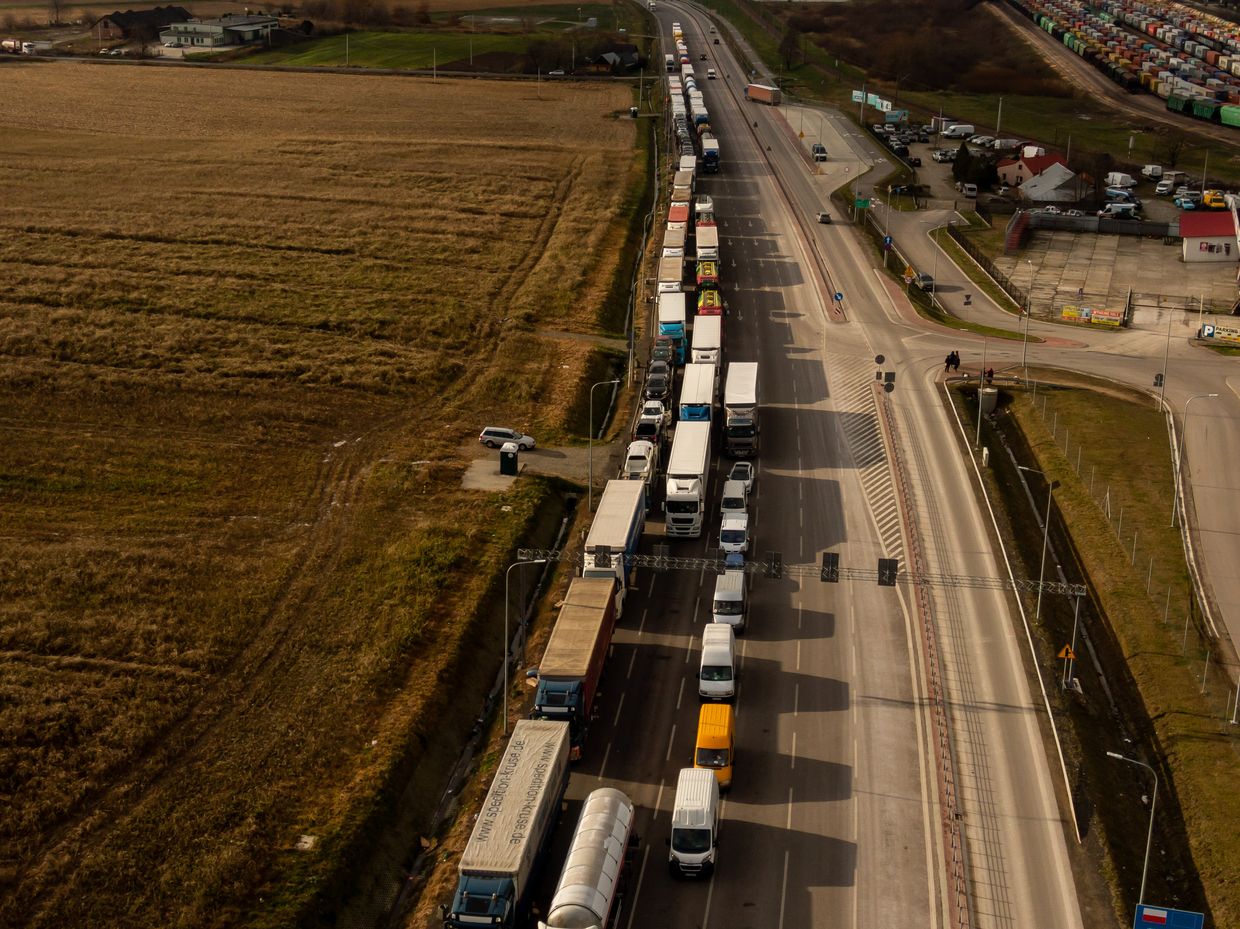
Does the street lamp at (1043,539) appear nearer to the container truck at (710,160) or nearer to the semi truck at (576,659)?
the semi truck at (576,659)

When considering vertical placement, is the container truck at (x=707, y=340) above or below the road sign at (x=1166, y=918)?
above

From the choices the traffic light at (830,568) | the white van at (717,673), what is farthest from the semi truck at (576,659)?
the traffic light at (830,568)

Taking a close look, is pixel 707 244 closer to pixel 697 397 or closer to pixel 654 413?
pixel 654 413

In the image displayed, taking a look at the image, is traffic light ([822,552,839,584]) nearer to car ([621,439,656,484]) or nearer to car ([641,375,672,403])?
car ([621,439,656,484])

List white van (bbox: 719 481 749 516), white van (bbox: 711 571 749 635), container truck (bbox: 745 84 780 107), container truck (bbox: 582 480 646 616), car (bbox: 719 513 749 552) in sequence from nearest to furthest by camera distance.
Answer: white van (bbox: 711 571 749 635) → container truck (bbox: 582 480 646 616) → car (bbox: 719 513 749 552) → white van (bbox: 719 481 749 516) → container truck (bbox: 745 84 780 107)

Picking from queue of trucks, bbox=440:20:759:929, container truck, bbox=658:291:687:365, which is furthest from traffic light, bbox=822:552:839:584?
container truck, bbox=658:291:687:365

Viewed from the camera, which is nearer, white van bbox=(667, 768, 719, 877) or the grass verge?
white van bbox=(667, 768, 719, 877)

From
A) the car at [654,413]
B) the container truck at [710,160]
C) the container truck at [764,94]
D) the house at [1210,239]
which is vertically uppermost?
the container truck at [764,94]

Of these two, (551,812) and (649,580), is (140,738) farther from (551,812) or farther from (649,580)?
(649,580)
